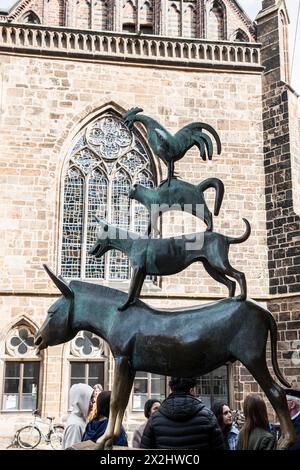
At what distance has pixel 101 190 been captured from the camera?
14312 mm

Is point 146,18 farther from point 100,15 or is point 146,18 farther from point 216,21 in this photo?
point 216,21

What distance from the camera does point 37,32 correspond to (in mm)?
14297

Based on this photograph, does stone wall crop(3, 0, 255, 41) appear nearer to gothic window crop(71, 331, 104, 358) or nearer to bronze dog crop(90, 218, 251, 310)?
gothic window crop(71, 331, 104, 358)

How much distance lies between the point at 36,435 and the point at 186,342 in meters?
9.64

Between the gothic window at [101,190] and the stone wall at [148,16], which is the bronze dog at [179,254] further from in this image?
the stone wall at [148,16]

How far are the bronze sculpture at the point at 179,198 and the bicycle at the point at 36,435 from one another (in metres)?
9.03

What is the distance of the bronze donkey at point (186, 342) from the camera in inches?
129

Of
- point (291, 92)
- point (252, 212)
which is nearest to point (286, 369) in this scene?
point (252, 212)

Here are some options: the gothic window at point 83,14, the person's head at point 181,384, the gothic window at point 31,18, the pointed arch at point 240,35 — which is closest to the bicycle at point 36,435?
the person's head at point 181,384

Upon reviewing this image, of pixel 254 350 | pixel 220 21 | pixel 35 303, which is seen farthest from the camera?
pixel 220 21
